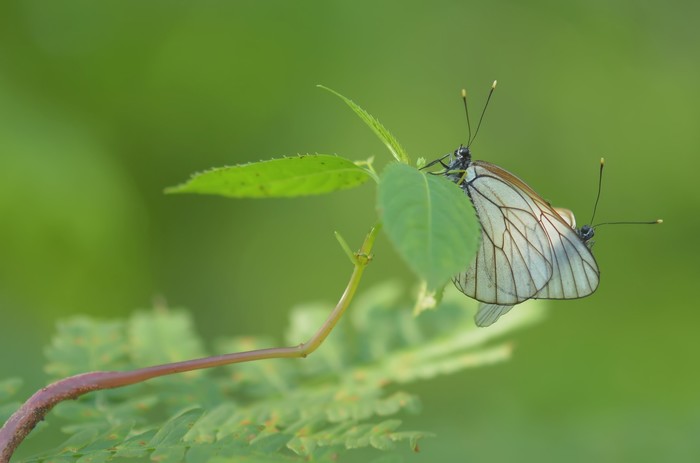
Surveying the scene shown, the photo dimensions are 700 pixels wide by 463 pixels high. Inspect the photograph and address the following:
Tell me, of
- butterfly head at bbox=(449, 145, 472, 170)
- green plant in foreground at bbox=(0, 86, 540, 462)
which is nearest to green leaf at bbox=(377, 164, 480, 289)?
green plant in foreground at bbox=(0, 86, 540, 462)

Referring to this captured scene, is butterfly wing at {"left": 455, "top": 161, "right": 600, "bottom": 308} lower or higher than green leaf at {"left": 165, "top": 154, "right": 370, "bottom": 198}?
lower

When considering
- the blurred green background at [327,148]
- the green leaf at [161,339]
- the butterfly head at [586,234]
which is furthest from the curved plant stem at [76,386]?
the blurred green background at [327,148]

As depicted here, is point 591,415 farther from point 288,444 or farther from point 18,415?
point 18,415

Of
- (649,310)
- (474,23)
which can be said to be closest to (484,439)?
(649,310)

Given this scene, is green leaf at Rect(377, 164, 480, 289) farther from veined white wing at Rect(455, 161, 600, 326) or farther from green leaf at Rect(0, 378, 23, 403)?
green leaf at Rect(0, 378, 23, 403)

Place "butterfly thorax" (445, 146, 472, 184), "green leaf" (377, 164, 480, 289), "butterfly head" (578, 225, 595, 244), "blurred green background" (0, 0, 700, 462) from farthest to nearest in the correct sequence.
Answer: "blurred green background" (0, 0, 700, 462) < "butterfly thorax" (445, 146, 472, 184) < "butterfly head" (578, 225, 595, 244) < "green leaf" (377, 164, 480, 289)

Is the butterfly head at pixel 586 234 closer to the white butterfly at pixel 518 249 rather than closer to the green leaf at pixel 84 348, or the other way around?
the white butterfly at pixel 518 249

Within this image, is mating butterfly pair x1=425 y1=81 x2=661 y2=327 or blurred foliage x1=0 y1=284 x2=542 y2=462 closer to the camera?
blurred foliage x1=0 y1=284 x2=542 y2=462
